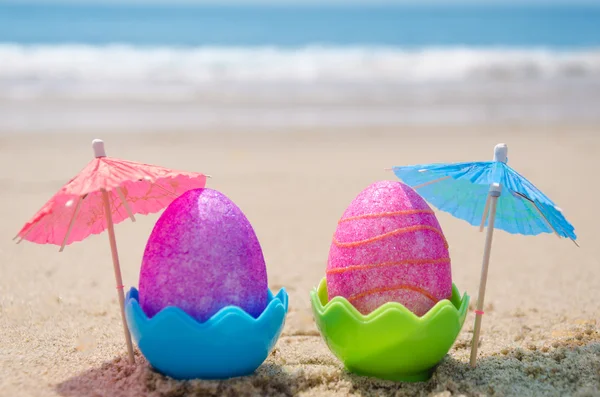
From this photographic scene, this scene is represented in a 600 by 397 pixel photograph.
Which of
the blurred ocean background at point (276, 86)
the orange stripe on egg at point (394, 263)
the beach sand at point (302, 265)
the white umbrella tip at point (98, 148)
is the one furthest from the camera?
the blurred ocean background at point (276, 86)

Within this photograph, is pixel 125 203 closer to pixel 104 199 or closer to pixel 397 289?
pixel 104 199

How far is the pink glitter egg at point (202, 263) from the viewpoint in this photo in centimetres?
312

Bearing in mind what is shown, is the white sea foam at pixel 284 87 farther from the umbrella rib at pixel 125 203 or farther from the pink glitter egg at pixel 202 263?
the pink glitter egg at pixel 202 263

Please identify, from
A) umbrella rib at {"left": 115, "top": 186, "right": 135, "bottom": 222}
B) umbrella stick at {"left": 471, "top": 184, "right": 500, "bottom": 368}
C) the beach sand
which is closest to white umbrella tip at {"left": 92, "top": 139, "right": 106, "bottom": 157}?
umbrella rib at {"left": 115, "top": 186, "right": 135, "bottom": 222}

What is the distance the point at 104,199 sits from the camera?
3303 millimetres

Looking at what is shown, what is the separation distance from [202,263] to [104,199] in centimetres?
60

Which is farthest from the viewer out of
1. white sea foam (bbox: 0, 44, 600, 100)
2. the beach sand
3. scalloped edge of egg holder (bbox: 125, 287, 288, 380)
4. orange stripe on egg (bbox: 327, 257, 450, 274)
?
white sea foam (bbox: 0, 44, 600, 100)

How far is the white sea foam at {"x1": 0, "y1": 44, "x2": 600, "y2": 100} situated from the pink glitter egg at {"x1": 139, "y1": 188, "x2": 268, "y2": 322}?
12.1 m

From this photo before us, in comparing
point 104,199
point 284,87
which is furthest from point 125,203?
point 284,87

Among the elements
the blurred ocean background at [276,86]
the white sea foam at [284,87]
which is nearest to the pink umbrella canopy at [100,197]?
the blurred ocean background at [276,86]

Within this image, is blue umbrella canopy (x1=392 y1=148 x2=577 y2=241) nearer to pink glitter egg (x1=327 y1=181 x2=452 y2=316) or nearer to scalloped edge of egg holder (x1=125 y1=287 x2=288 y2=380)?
pink glitter egg (x1=327 y1=181 x2=452 y2=316)

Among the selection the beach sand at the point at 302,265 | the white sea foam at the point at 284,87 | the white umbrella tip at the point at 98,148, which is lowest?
the beach sand at the point at 302,265

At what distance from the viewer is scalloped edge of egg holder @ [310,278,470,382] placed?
10.3ft

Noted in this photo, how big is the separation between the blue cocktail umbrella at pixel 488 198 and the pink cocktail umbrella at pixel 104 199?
46.6 inches
